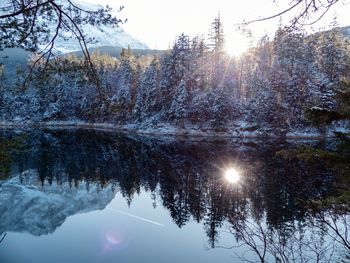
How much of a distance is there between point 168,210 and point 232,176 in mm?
8938

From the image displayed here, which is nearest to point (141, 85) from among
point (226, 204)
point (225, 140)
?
point (225, 140)

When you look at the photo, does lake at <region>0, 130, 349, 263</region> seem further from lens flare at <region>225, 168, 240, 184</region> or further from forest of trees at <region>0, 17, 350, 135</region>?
forest of trees at <region>0, 17, 350, 135</region>

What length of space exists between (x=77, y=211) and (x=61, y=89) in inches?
2725

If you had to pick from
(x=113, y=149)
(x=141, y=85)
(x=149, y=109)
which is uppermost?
(x=141, y=85)

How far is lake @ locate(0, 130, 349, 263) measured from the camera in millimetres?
13102

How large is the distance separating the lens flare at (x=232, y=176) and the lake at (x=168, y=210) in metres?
0.08

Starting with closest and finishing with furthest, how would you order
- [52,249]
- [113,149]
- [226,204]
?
[52,249] < [226,204] < [113,149]

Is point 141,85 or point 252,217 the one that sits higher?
point 141,85

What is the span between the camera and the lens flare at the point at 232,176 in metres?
24.6

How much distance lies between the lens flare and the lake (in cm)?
8

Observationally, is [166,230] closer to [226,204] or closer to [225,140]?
[226,204]

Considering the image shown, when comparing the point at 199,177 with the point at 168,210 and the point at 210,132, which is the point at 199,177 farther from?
the point at 210,132

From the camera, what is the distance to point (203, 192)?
2152 cm

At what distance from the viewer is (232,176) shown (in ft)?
85.5
